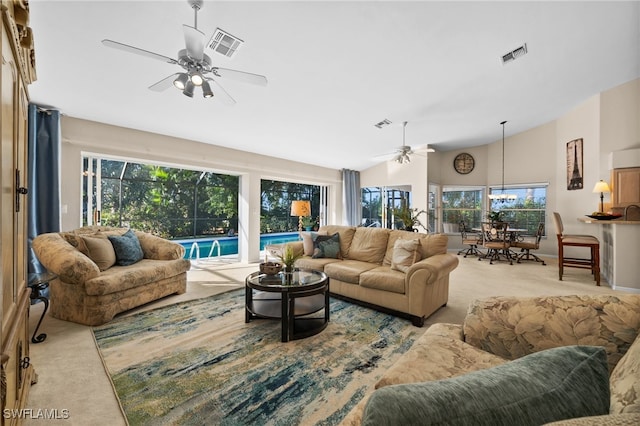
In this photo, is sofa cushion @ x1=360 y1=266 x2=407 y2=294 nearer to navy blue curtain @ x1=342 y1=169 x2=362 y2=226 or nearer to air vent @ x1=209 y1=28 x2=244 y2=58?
air vent @ x1=209 y1=28 x2=244 y2=58

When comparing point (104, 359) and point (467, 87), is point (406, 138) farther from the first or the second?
point (104, 359)

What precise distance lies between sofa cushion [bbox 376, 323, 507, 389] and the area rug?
1.99 feet

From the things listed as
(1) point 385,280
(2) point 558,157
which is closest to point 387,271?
(1) point 385,280

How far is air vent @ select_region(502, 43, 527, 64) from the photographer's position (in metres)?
3.20

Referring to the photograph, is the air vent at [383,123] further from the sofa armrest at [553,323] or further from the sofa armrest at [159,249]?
the sofa armrest at [553,323]

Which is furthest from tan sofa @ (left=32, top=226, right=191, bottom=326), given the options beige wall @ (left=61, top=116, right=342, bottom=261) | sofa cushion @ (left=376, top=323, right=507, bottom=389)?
sofa cushion @ (left=376, top=323, right=507, bottom=389)

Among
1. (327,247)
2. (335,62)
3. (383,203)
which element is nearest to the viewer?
(335,62)

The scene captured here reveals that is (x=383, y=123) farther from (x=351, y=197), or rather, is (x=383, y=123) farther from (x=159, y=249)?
(x=159, y=249)

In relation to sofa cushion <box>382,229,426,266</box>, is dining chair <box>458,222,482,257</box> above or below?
below

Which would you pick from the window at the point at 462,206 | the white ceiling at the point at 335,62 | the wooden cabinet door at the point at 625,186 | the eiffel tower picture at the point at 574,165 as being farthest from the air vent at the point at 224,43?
the eiffel tower picture at the point at 574,165

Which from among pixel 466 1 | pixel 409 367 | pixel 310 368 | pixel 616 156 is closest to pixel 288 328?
pixel 310 368

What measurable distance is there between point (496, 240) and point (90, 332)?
7.07m

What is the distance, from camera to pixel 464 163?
785cm

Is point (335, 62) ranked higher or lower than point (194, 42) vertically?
higher
